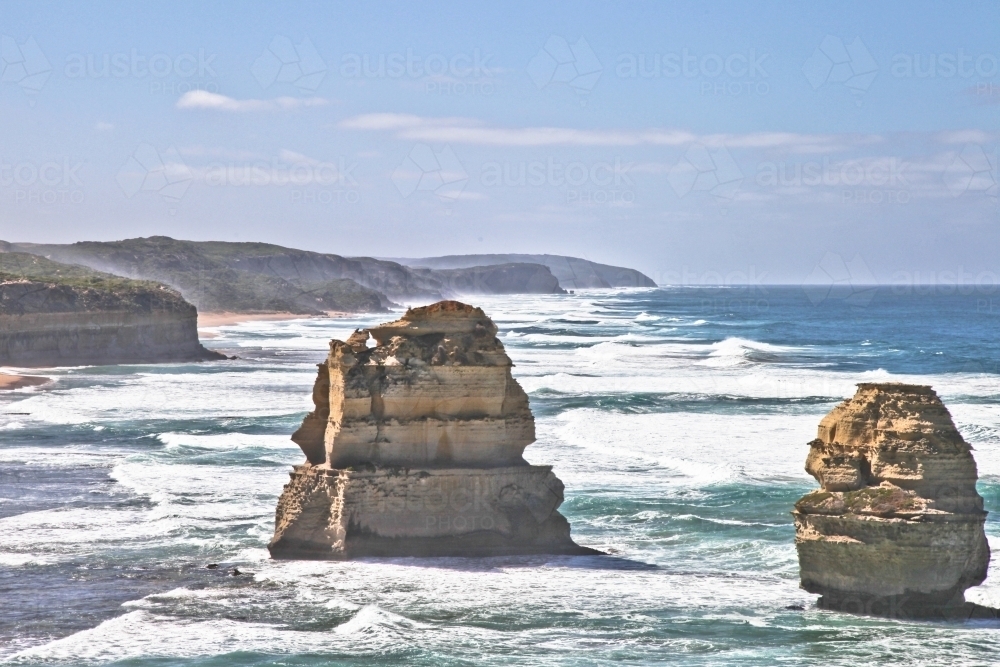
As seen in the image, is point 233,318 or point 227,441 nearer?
point 227,441

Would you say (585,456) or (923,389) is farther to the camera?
(585,456)

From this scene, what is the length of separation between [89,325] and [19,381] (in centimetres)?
1237

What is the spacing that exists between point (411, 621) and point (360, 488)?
296 cm

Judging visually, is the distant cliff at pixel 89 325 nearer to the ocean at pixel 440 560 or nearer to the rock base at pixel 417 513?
the ocean at pixel 440 560

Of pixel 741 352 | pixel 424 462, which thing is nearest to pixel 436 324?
pixel 424 462

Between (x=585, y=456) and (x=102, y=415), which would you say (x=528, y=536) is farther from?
(x=102, y=415)

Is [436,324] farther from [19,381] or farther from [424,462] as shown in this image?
[19,381]

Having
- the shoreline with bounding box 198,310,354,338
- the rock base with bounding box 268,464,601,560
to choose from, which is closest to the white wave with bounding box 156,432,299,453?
the rock base with bounding box 268,464,601,560

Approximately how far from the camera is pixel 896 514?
591 inches

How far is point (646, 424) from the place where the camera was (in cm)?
3591

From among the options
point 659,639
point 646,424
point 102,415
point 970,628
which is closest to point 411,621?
point 659,639

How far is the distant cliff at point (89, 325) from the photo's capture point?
203ft

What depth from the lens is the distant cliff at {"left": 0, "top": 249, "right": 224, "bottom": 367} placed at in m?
61.9

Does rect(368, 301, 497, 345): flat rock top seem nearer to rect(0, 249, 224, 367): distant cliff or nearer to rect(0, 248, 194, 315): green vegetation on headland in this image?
rect(0, 249, 224, 367): distant cliff
